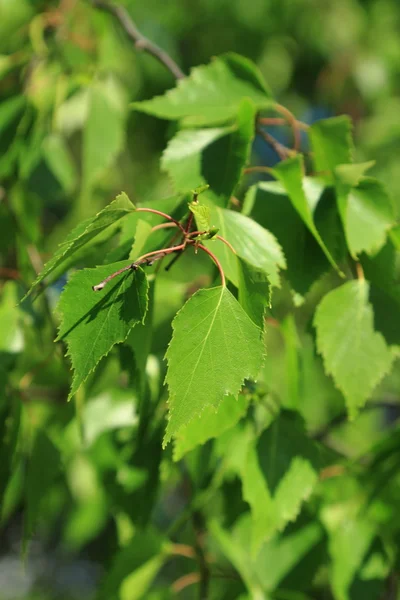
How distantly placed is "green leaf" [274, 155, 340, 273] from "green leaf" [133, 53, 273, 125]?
117 mm

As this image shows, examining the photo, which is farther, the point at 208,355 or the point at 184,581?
Result: the point at 184,581

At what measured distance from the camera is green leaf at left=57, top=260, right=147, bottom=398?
0.54m

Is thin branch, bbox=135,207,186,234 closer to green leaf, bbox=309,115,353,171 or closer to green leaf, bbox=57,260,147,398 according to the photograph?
green leaf, bbox=57,260,147,398

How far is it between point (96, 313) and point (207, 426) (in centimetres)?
19

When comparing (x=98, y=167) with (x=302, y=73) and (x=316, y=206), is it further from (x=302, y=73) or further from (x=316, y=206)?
(x=302, y=73)

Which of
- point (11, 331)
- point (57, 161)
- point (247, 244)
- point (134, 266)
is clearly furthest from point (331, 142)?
point (57, 161)

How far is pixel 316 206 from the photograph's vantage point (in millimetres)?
720

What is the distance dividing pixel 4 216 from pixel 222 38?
70.4 inches

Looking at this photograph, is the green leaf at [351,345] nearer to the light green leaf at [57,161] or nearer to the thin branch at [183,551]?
the thin branch at [183,551]

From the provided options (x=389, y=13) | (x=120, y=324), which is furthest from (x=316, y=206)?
(x=389, y=13)

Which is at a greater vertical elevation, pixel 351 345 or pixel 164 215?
pixel 164 215

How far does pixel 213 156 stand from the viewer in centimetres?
74

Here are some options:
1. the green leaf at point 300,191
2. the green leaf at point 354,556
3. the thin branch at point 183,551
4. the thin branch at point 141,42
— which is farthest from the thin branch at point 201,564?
the thin branch at point 141,42

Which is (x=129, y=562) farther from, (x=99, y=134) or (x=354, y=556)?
(x=99, y=134)
